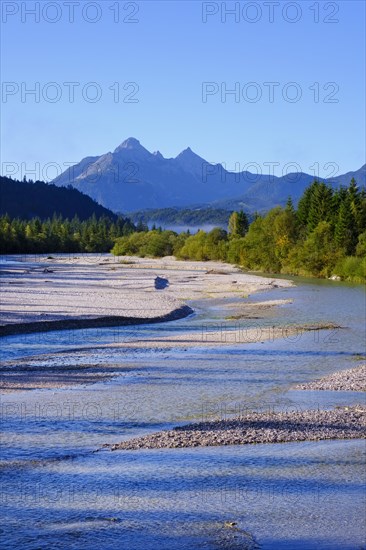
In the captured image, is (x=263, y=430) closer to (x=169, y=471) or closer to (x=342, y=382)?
(x=169, y=471)

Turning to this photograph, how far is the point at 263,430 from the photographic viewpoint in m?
17.5

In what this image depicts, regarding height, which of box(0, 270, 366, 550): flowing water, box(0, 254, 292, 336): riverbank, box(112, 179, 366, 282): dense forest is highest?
box(112, 179, 366, 282): dense forest

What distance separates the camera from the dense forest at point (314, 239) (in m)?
92.2

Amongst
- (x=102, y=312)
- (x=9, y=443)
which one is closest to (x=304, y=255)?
(x=102, y=312)

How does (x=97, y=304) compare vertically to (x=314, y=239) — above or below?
below

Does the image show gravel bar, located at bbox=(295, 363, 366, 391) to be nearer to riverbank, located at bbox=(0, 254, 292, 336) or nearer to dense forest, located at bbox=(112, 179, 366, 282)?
riverbank, located at bbox=(0, 254, 292, 336)

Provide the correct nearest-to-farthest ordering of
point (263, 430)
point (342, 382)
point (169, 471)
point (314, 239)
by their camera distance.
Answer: point (169, 471), point (263, 430), point (342, 382), point (314, 239)

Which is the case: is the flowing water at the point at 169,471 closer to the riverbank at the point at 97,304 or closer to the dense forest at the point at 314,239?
the riverbank at the point at 97,304

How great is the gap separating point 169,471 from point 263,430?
377cm

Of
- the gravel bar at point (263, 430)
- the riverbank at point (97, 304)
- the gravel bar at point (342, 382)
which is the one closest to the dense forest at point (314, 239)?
the riverbank at point (97, 304)

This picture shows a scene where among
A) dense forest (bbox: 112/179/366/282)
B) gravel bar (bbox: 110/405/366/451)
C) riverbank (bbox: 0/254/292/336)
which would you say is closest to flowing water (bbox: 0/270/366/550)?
gravel bar (bbox: 110/405/366/451)

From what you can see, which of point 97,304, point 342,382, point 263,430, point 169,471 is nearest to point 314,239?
point 97,304

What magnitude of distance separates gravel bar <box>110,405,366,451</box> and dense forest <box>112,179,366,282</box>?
219ft

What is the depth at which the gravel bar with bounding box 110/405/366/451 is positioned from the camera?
1647 centimetres
